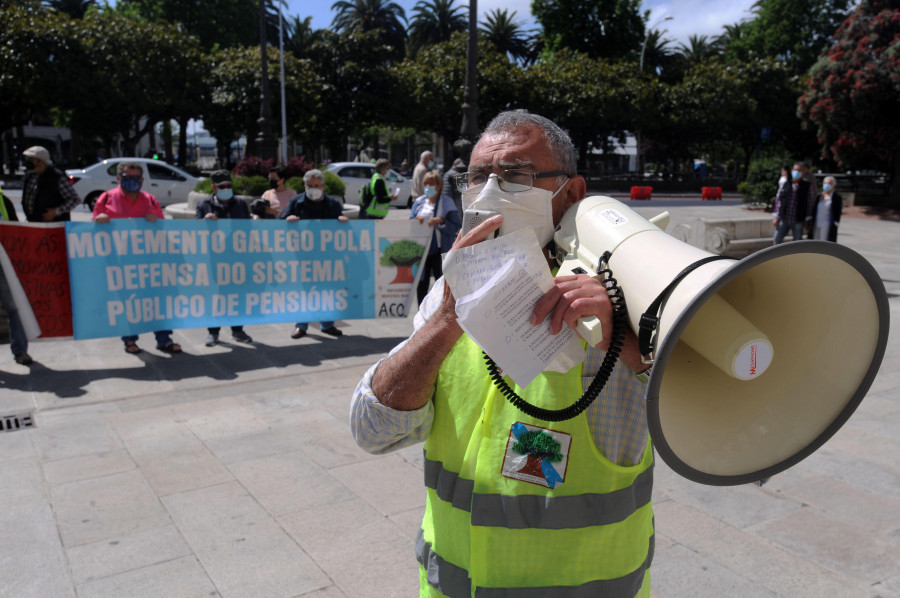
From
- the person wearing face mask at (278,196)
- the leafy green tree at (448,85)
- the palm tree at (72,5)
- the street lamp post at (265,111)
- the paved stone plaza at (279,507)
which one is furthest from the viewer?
the palm tree at (72,5)

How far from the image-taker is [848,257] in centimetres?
114

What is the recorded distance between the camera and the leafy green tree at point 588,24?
42.5 m

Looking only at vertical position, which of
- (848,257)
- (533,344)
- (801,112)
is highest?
(801,112)

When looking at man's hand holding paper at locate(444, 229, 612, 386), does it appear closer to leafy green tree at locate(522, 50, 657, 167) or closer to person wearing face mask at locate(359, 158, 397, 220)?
person wearing face mask at locate(359, 158, 397, 220)

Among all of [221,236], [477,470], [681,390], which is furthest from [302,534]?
[221,236]

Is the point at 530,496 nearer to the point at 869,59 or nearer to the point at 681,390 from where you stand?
the point at 681,390

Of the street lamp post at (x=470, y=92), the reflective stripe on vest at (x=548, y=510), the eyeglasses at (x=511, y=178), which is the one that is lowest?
the reflective stripe on vest at (x=548, y=510)

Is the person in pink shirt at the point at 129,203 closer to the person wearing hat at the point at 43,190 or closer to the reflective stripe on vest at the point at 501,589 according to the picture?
the person wearing hat at the point at 43,190

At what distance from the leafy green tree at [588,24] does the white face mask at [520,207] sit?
4351 centimetres

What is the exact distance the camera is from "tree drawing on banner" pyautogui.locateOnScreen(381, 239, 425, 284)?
23.5 ft

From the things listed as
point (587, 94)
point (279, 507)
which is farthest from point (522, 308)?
point (587, 94)

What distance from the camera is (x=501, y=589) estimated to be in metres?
1.40

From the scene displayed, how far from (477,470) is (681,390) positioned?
420 mm

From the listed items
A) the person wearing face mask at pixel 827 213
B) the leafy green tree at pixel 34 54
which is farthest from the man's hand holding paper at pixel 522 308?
the leafy green tree at pixel 34 54
